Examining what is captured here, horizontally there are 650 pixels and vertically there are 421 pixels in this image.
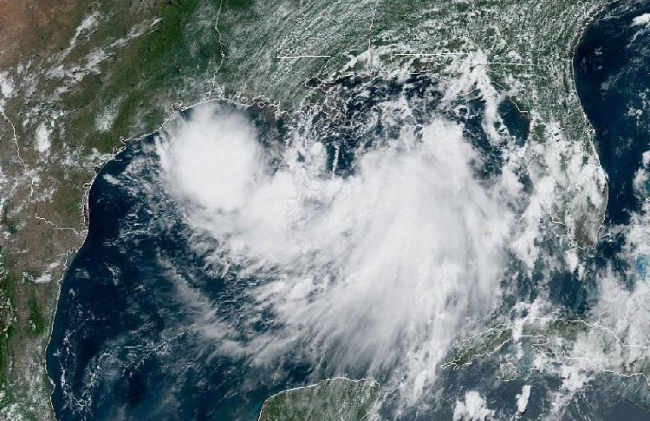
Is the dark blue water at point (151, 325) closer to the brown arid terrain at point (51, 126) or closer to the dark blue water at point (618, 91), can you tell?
the brown arid terrain at point (51, 126)

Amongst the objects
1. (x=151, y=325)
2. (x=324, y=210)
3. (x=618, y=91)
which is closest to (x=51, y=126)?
(x=151, y=325)

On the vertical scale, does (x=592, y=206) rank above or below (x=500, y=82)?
below

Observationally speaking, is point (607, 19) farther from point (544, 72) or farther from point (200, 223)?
point (200, 223)

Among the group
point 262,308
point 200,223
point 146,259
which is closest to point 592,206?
point 262,308

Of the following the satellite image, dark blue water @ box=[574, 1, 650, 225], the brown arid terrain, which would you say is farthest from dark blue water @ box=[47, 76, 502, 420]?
dark blue water @ box=[574, 1, 650, 225]

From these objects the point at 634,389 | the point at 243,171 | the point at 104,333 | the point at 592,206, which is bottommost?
the point at 634,389

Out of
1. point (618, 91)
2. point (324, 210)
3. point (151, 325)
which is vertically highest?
point (618, 91)

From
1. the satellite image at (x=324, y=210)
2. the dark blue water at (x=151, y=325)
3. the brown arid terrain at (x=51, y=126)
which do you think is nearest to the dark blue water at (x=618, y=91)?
the satellite image at (x=324, y=210)

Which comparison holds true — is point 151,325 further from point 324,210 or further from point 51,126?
point 51,126
